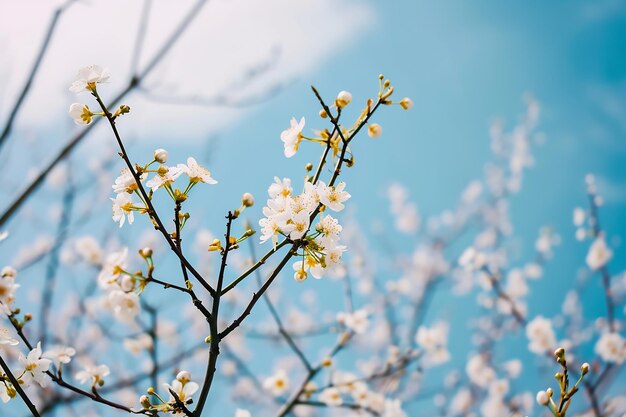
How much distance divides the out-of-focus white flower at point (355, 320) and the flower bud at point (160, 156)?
2.78 metres

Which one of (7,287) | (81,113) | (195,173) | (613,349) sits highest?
(613,349)

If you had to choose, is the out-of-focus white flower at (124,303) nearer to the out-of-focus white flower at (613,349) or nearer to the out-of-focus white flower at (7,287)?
the out-of-focus white flower at (7,287)

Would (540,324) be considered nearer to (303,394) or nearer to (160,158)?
(303,394)

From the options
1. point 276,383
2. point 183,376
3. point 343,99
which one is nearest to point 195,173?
point 343,99

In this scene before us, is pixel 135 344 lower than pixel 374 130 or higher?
higher

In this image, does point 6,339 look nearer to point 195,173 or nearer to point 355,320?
point 195,173

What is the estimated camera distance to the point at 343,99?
185cm

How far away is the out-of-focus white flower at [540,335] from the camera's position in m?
5.65

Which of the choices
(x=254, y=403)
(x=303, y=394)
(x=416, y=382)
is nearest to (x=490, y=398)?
(x=416, y=382)

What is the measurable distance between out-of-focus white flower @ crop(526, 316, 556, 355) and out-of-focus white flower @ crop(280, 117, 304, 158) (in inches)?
182

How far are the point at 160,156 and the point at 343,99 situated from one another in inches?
26.7

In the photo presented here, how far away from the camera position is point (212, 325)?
1667 millimetres

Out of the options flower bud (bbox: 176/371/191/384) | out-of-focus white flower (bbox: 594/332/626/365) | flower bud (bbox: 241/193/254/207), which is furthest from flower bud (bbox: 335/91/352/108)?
out-of-focus white flower (bbox: 594/332/626/365)

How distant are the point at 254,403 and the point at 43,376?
23.4 ft
